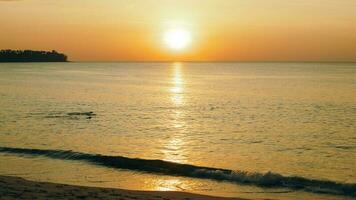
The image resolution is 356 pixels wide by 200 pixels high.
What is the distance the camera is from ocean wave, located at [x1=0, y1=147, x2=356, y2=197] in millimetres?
19078

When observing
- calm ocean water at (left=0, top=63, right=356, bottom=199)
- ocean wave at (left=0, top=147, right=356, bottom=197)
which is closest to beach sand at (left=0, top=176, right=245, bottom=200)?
calm ocean water at (left=0, top=63, right=356, bottom=199)

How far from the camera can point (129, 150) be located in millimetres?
26859

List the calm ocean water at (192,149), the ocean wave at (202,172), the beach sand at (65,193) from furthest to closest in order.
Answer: the calm ocean water at (192,149)
the ocean wave at (202,172)
the beach sand at (65,193)

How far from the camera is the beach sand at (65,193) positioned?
14242 millimetres

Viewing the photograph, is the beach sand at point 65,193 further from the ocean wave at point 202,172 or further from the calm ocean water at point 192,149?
the ocean wave at point 202,172

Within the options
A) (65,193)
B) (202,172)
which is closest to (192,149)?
(202,172)

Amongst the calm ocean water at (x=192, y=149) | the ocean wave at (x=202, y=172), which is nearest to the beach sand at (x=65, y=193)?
the calm ocean water at (x=192, y=149)

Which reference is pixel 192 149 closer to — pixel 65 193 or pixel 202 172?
pixel 202 172

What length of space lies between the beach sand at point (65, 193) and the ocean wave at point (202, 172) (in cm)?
394

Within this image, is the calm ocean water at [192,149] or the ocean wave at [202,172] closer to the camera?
the ocean wave at [202,172]

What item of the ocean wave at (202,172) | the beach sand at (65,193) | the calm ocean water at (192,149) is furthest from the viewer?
the calm ocean water at (192,149)

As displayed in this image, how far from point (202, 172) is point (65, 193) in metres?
7.69

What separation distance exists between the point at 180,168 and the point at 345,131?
16.7 meters

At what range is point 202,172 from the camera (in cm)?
2119
